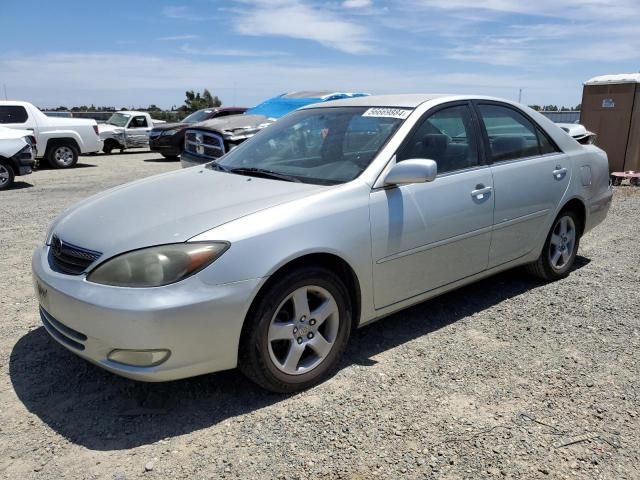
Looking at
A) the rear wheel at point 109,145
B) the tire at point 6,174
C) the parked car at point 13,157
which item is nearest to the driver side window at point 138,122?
the rear wheel at point 109,145

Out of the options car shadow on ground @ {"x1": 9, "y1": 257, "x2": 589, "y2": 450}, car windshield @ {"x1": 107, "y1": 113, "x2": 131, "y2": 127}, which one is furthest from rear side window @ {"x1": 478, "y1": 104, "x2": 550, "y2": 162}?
car windshield @ {"x1": 107, "y1": 113, "x2": 131, "y2": 127}

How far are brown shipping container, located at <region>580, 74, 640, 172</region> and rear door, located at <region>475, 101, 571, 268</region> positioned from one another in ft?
25.8

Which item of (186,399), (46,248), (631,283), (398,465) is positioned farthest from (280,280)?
(631,283)

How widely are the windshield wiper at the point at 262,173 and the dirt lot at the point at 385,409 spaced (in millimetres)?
1187

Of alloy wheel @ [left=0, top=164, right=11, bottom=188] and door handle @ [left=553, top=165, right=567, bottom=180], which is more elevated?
door handle @ [left=553, top=165, right=567, bottom=180]

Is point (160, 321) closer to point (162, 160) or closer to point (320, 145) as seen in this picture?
point (320, 145)

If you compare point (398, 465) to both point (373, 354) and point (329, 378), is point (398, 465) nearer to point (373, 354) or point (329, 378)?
point (329, 378)

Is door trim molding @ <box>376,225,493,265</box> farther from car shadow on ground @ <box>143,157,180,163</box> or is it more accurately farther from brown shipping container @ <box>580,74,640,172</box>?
car shadow on ground @ <box>143,157,180,163</box>

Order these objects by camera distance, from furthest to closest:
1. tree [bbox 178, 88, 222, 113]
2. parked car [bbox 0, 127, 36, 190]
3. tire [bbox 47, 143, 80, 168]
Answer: tree [bbox 178, 88, 222, 113] → tire [bbox 47, 143, 80, 168] → parked car [bbox 0, 127, 36, 190]

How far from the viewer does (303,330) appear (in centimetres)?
303

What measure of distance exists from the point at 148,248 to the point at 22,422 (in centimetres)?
111

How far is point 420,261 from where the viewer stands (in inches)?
137

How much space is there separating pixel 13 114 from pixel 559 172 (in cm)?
1345

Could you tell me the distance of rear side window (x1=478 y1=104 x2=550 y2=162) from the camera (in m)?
4.12
